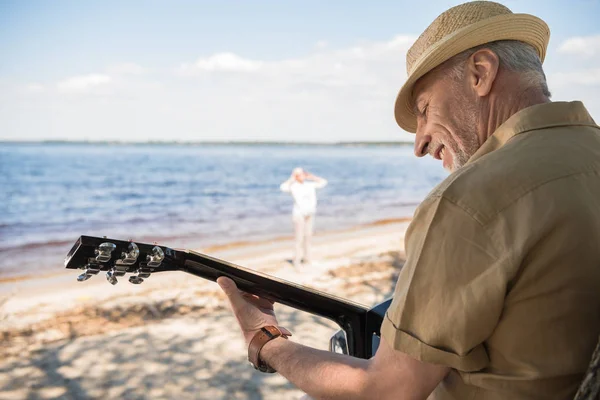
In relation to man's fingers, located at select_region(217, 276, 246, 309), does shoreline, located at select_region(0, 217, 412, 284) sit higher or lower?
lower

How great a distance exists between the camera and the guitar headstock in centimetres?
168

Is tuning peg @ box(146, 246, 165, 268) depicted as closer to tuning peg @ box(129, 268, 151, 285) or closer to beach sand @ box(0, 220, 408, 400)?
tuning peg @ box(129, 268, 151, 285)

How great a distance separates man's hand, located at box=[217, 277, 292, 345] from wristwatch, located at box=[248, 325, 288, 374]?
3cm

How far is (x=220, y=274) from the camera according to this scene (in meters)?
1.94

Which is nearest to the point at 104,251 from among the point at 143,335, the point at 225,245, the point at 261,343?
the point at 261,343

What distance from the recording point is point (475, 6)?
1.46m

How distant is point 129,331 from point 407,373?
5.19m

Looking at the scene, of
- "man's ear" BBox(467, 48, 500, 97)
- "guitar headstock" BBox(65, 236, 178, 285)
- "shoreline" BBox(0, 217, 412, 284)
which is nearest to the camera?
"man's ear" BBox(467, 48, 500, 97)

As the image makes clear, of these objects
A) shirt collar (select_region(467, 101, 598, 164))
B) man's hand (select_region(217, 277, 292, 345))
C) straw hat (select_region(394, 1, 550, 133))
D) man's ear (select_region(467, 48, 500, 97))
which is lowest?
man's hand (select_region(217, 277, 292, 345))

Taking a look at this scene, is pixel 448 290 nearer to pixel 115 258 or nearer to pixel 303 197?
pixel 115 258

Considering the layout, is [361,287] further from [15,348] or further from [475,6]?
[475,6]

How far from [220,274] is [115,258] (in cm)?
37

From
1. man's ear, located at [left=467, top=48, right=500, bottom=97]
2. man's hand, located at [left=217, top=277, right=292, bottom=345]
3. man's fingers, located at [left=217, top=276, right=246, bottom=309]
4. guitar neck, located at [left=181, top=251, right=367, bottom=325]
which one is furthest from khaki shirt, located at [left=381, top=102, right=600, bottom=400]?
guitar neck, located at [left=181, top=251, right=367, bottom=325]

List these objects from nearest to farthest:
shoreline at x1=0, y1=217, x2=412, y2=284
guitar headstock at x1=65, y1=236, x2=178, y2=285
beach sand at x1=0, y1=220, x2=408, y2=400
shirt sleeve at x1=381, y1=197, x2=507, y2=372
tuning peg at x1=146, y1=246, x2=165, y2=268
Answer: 1. shirt sleeve at x1=381, y1=197, x2=507, y2=372
2. guitar headstock at x1=65, y1=236, x2=178, y2=285
3. tuning peg at x1=146, y1=246, x2=165, y2=268
4. beach sand at x1=0, y1=220, x2=408, y2=400
5. shoreline at x1=0, y1=217, x2=412, y2=284
